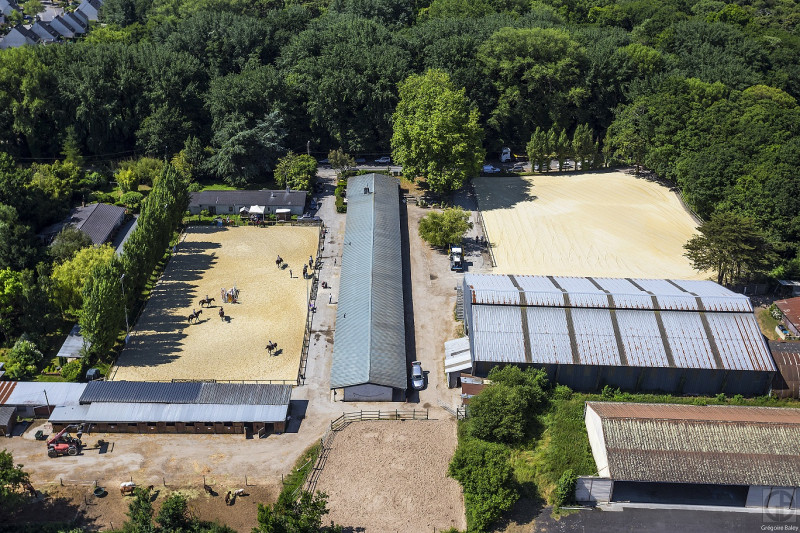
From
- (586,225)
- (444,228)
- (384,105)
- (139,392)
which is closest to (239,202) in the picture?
(384,105)

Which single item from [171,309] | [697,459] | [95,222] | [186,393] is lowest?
[171,309]

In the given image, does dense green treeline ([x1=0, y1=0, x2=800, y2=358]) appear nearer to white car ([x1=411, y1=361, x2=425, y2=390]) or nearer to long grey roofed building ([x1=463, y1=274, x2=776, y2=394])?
long grey roofed building ([x1=463, y1=274, x2=776, y2=394])

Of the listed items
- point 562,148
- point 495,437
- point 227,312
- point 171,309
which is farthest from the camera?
point 562,148

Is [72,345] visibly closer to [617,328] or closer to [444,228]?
[444,228]

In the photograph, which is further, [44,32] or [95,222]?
[44,32]

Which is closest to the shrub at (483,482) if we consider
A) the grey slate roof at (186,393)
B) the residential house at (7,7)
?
the grey slate roof at (186,393)

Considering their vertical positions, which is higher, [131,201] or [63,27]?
[131,201]
